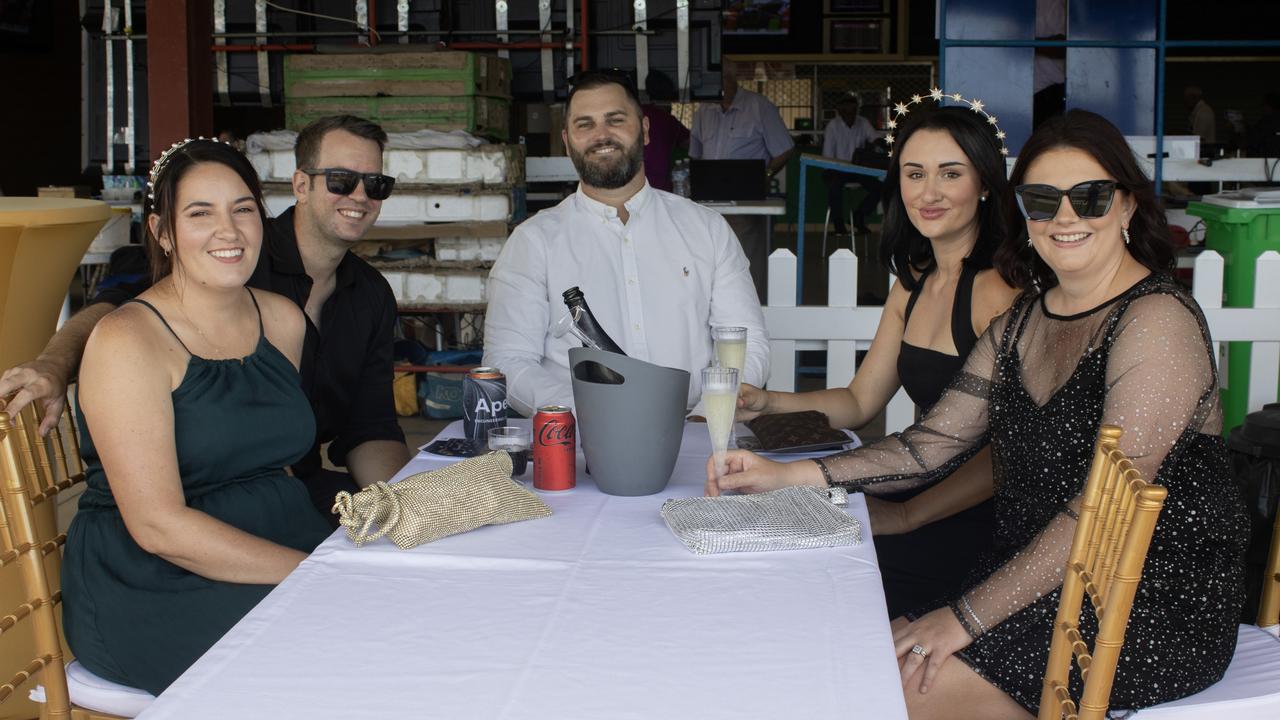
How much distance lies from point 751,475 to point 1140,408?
63cm

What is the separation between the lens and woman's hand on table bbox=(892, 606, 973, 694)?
1.97 meters

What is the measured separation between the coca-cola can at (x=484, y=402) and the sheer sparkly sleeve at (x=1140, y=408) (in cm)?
89

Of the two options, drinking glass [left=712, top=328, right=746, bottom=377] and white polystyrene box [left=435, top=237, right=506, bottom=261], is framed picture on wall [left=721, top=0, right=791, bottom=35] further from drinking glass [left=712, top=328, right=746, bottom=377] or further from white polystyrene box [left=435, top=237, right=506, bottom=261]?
drinking glass [left=712, top=328, right=746, bottom=377]

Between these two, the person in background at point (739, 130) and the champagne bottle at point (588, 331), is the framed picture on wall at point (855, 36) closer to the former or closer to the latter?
the person in background at point (739, 130)

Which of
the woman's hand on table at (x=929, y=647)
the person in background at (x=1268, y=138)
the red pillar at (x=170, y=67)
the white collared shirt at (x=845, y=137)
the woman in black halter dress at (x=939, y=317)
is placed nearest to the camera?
the woman's hand on table at (x=929, y=647)

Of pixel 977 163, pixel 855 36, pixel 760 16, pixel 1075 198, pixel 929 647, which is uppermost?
pixel 760 16

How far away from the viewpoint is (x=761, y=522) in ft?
5.68

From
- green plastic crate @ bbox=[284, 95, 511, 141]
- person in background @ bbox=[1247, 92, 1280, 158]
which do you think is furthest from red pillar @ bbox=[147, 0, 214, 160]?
person in background @ bbox=[1247, 92, 1280, 158]

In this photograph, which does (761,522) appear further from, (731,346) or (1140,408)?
(1140,408)

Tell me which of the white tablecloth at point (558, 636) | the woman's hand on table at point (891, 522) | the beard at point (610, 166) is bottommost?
the woman's hand on table at point (891, 522)

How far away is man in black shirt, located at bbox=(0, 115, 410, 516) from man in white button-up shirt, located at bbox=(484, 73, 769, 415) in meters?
0.36

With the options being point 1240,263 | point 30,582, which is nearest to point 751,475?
point 30,582

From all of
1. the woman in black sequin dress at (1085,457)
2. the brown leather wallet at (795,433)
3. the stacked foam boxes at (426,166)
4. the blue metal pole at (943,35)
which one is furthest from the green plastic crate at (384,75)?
the woman in black sequin dress at (1085,457)

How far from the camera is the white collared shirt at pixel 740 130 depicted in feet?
32.1
